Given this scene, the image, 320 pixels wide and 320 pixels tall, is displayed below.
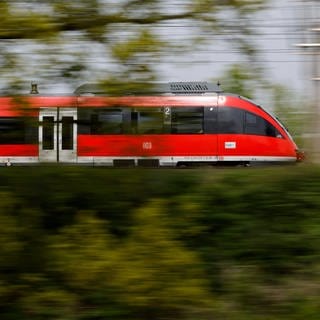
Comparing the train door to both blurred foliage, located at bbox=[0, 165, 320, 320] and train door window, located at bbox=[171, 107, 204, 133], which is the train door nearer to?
blurred foliage, located at bbox=[0, 165, 320, 320]

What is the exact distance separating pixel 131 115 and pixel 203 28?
89 cm

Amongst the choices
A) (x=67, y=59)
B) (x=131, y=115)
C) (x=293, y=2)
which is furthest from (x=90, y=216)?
(x=293, y=2)

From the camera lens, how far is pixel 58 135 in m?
5.29

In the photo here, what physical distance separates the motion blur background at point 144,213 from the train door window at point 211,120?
2.03 metres

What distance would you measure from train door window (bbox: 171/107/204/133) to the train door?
83 cm

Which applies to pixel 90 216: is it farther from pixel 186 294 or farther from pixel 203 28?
pixel 203 28

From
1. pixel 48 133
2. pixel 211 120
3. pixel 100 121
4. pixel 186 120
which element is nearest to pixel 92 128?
pixel 100 121

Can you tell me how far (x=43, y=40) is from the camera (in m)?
4.81

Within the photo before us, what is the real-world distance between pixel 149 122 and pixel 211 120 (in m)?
3.18

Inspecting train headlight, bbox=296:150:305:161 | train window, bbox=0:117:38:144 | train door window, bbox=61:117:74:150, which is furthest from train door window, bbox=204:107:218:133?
train window, bbox=0:117:38:144

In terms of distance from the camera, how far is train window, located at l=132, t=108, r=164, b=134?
5.14 meters

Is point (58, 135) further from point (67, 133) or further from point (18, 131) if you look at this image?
point (18, 131)

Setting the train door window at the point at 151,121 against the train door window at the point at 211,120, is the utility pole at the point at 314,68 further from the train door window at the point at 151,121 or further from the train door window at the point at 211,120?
the train door window at the point at 211,120

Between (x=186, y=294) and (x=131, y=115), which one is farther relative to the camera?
(x=131, y=115)
